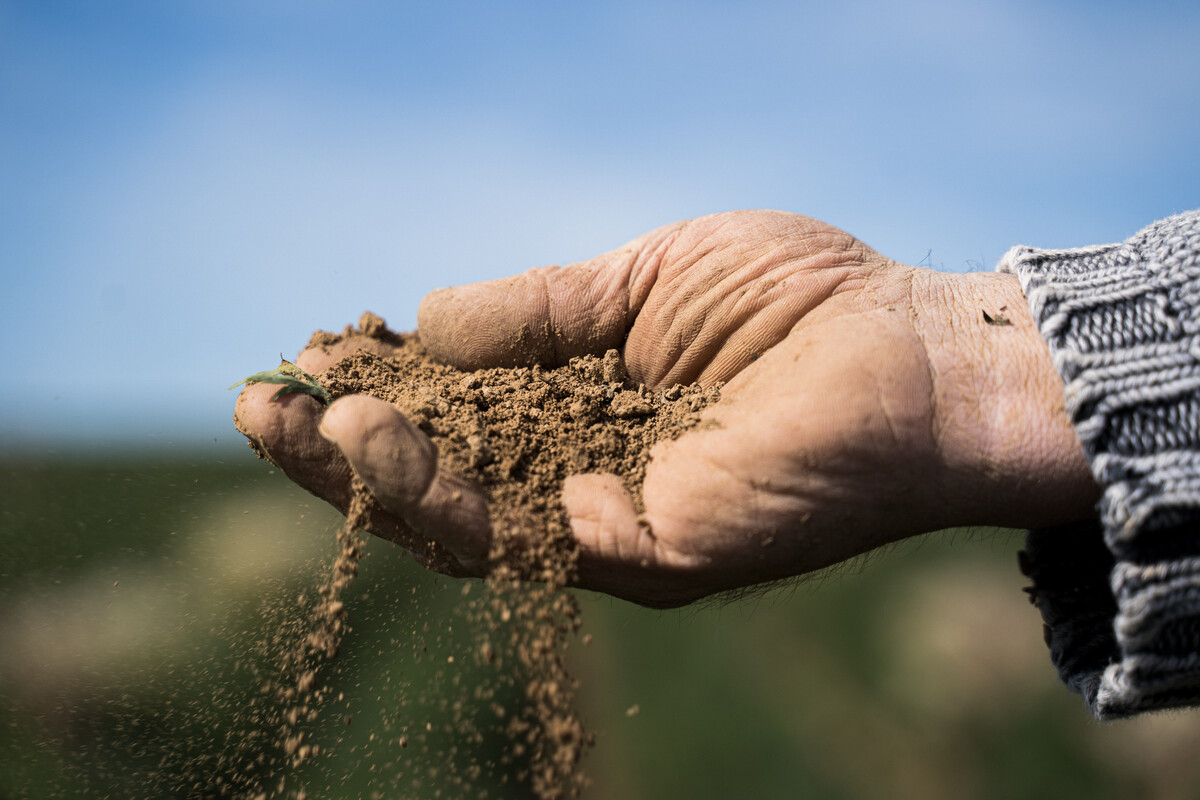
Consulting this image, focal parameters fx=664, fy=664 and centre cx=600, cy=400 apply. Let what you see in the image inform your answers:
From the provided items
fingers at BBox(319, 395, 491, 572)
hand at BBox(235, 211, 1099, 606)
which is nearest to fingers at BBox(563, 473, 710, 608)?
hand at BBox(235, 211, 1099, 606)

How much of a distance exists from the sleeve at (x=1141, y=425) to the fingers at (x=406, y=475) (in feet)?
5.10

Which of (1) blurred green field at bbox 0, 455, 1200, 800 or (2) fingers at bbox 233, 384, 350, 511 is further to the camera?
(1) blurred green field at bbox 0, 455, 1200, 800

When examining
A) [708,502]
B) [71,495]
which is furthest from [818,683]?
[71,495]

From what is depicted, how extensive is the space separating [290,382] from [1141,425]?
7.44 feet

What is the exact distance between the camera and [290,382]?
2004 mm

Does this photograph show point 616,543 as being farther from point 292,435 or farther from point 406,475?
point 292,435

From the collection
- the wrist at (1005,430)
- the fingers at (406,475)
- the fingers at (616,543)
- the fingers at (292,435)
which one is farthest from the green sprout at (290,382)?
the wrist at (1005,430)

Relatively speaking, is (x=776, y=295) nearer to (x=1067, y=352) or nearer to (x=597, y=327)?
(x=597, y=327)

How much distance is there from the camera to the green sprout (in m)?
2.00

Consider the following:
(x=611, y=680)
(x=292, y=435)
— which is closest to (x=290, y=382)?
(x=292, y=435)

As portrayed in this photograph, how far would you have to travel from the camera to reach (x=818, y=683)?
6633 mm

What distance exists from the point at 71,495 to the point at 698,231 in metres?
7.68

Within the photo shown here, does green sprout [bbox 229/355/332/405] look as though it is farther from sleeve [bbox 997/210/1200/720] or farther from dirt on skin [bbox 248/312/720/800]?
sleeve [bbox 997/210/1200/720]

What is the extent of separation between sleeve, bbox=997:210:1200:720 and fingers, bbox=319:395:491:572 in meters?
1.56
